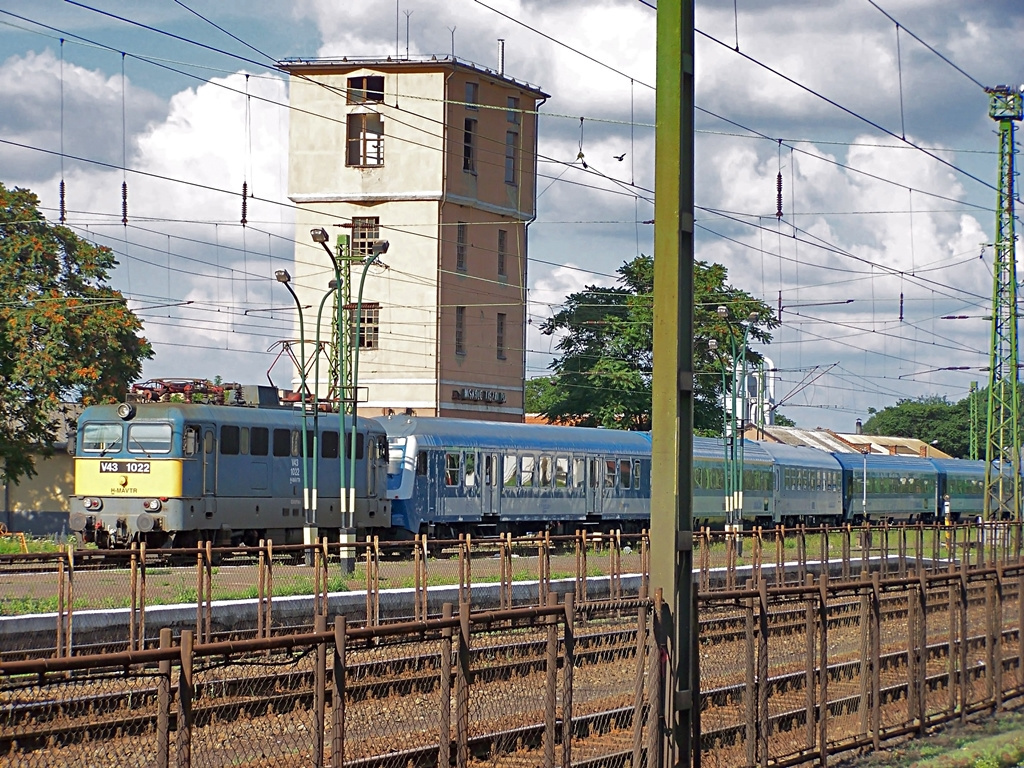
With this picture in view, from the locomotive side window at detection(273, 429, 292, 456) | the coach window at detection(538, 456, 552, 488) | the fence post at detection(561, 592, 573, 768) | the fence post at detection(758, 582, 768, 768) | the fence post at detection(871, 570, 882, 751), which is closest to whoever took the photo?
the fence post at detection(561, 592, 573, 768)

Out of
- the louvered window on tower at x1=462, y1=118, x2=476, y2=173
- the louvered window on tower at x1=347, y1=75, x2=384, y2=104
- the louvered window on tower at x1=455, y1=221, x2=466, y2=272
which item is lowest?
the louvered window on tower at x1=455, y1=221, x2=466, y2=272

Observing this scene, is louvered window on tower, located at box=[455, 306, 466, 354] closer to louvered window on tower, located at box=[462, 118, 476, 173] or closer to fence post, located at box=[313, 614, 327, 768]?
louvered window on tower, located at box=[462, 118, 476, 173]

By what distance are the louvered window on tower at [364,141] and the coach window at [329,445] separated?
80.9 feet

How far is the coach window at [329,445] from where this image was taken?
36.1 meters

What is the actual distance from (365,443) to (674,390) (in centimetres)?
2720

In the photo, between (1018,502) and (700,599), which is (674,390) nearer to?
(700,599)

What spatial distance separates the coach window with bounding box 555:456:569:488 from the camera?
4309 cm

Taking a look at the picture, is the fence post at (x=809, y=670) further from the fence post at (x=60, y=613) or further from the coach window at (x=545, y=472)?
the coach window at (x=545, y=472)

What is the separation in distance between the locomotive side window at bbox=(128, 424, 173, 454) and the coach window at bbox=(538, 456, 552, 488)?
550 inches

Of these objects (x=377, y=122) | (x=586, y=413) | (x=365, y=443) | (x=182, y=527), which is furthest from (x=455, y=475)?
Result: (x=586, y=413)

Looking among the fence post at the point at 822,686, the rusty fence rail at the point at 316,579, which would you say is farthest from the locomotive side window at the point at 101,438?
the fence post at the point at 822,686

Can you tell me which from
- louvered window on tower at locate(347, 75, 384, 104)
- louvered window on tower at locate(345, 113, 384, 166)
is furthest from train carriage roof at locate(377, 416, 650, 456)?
louvered window on tower at locate(347, 75, 384, 104)

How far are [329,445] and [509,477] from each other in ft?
21.9

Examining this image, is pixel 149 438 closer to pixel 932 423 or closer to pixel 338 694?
pixel 338 694
